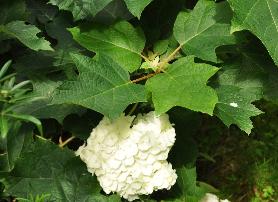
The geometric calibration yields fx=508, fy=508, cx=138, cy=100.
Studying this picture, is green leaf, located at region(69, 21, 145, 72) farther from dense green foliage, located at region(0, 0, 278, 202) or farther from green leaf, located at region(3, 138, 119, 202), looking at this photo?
green leaf, located at region(3, 138, 119, 202)

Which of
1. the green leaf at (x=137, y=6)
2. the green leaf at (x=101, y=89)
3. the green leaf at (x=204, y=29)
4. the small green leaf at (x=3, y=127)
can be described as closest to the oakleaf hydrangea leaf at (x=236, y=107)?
the green leaf at (x=204, y=29)

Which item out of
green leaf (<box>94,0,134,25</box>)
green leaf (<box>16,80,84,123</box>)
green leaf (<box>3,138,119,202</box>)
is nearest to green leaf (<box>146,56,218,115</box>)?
green leaf (<box>94,0,134,25</box>)

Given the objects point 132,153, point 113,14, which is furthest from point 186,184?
point 113,14

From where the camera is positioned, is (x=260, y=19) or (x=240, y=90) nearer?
(x=260, y=19)

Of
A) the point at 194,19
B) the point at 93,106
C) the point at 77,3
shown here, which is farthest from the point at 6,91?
the point at 194,19

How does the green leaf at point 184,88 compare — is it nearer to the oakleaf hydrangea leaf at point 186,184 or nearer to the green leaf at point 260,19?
the green leaf at point 260,19

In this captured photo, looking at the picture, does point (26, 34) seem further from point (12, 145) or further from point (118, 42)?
point (12, 145)

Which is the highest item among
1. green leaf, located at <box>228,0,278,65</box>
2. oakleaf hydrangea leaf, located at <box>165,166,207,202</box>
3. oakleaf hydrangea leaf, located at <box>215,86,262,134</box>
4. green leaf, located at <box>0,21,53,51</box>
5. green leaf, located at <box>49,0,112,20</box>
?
green leaf, located at <box>228,0,278,65</box>
